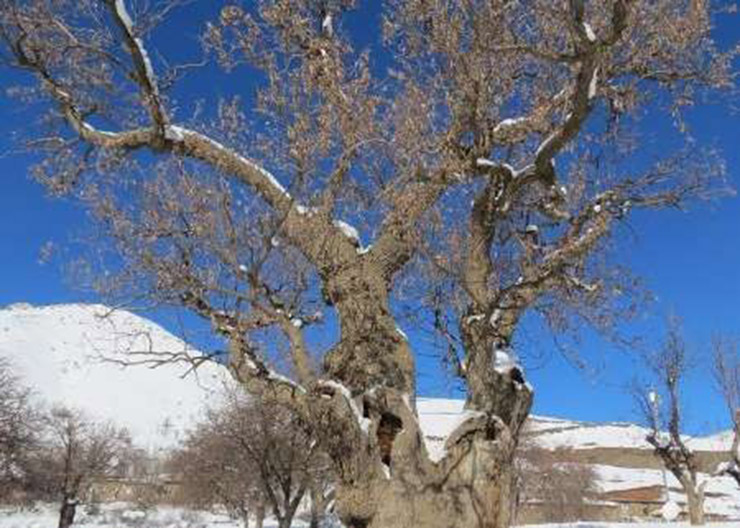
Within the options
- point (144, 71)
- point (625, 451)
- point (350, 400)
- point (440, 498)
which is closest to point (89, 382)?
point (625, 451)

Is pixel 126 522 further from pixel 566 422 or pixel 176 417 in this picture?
pixel 566 422

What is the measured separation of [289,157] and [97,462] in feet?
171

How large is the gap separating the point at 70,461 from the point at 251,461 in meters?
21.7

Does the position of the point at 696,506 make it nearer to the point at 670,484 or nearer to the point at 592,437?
Result: the point at 670,484

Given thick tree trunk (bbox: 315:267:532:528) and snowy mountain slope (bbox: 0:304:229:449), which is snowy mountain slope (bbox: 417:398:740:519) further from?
thick tree trunk (bbox: 315:267:532:528)

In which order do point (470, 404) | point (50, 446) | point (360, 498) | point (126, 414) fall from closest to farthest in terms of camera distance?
point (360, 498) < point (470, 404) < point (50, 446) < point (126, 414)

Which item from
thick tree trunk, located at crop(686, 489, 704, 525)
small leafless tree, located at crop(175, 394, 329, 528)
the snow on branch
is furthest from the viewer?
thick tree trunk, located at crop(686, 489, 704, 525)

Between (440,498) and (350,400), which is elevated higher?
(350,400)

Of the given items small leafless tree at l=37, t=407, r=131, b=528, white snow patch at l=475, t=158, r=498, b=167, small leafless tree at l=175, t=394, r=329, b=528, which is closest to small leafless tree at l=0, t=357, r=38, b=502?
small leafless tree at l=37, t=407, r=131, b=528

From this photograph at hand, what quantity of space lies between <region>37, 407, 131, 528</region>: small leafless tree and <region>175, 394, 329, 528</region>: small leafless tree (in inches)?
284

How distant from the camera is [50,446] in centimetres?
5794

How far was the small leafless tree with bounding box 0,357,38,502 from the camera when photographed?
1455 inches

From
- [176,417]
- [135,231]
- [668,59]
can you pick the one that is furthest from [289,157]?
[176,417]

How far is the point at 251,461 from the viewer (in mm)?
39906
